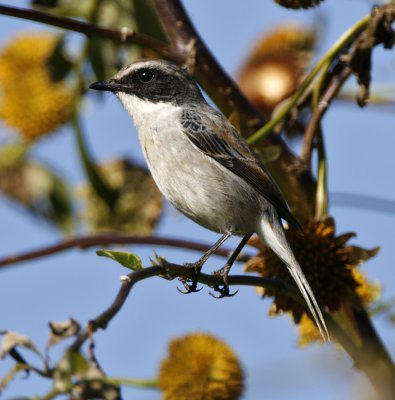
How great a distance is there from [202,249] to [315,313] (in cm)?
69

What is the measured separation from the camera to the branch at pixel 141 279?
8.39 feet

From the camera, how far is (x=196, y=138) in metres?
4.50

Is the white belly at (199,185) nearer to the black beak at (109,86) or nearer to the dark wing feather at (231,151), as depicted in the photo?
the dark wing feather at (231,151)

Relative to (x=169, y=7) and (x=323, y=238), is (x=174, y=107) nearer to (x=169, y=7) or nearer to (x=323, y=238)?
(x=169, y=7)

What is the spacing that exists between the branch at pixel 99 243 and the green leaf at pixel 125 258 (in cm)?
97

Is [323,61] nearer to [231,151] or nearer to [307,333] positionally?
[231,151]

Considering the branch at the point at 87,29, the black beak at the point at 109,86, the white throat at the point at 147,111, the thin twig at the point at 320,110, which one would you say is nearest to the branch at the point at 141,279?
the thin twig at the point at 320,110

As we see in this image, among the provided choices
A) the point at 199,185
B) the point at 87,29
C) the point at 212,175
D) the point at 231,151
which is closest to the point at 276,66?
the point at 231,151

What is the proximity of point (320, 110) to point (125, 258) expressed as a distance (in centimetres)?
143

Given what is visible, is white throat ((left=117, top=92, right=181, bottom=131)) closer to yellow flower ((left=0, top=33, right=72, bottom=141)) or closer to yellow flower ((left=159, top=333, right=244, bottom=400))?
yellow flower ((left=0, top=33, right=72, bottom=141))

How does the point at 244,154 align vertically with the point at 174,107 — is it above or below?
below

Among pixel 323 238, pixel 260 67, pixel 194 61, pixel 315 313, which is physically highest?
pixel 260 67

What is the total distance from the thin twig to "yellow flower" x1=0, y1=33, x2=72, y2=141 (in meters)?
2.44

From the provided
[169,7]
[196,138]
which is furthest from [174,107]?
[169,7]
